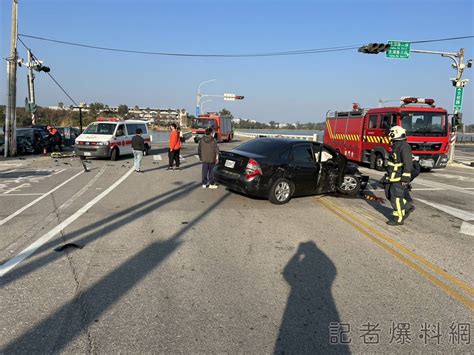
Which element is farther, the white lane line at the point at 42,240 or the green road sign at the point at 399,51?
the green road sign at the point at 399,51

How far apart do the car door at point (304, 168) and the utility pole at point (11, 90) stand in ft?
48.4

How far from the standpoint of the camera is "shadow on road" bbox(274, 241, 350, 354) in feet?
9.92

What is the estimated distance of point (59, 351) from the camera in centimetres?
282

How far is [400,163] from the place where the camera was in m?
6.61

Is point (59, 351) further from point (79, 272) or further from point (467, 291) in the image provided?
point (467, 291)

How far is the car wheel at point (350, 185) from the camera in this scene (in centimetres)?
950

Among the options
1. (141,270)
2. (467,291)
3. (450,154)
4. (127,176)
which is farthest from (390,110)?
(141,270)

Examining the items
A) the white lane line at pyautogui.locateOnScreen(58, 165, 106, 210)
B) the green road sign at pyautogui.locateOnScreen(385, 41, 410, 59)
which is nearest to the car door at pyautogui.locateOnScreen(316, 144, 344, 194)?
the white lane line at pyautogui.locateOnScreen(58, 165, 106, 210)

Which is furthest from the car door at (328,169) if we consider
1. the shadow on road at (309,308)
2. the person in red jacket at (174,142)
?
the person in red jacket at (174,142)

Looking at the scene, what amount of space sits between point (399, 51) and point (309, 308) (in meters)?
19.6

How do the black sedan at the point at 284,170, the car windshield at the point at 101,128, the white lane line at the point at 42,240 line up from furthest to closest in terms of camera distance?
the car windshield at the point at 101,128, the black sedan at the point at 284,170, the white lane line at the point at 42,240

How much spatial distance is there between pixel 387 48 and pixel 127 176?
48.4ft

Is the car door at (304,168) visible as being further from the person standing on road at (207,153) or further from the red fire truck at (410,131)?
the red fire truck at (410,131)

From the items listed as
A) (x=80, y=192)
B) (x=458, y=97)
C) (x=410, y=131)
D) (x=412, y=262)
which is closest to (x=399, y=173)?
(x=412, y=262)
